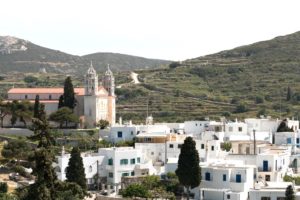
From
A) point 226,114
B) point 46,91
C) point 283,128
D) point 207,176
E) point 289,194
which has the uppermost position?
point 46,91

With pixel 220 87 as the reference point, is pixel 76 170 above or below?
below

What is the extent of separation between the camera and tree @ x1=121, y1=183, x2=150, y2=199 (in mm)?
45125

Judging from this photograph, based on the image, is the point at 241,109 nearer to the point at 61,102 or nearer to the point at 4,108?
the point at 61,102

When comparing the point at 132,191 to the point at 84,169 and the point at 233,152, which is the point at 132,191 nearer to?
the point at 84,169

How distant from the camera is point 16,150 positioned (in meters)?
55.8

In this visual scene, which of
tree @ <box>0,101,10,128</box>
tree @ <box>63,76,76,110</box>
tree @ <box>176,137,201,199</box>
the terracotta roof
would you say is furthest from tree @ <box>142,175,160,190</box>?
tree @ <box>0,101,10,128</box>

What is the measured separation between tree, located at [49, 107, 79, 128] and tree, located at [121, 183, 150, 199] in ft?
71.1

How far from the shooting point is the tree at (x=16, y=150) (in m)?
55.4

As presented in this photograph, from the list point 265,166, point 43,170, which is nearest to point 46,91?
point 265,166

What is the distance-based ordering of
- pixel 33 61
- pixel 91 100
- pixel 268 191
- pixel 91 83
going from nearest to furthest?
pixel 268 191, pixel 91 100, pixel 91 83, pixel 33 61

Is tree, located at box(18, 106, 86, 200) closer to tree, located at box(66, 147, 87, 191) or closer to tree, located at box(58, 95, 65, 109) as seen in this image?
tree, located at box(66, 147, 87, 191)

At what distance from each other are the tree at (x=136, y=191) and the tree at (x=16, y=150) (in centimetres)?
1248

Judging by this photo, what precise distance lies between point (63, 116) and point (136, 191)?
74.7 ft

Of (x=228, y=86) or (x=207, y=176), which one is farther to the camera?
(x=228, y=86)
